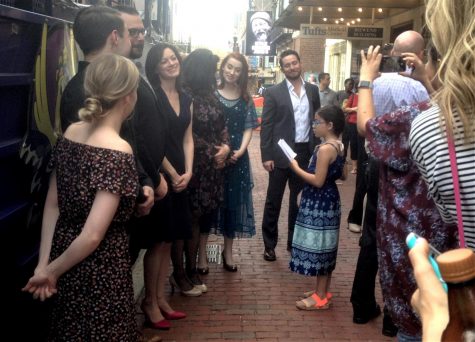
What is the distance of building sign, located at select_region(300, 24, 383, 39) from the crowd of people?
878 cm

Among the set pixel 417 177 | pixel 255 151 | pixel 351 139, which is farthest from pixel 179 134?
pixel 255 151

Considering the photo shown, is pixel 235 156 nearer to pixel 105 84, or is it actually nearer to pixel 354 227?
pixel 354 227

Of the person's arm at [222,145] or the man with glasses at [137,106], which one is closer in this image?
the man with glasses at [137,106]

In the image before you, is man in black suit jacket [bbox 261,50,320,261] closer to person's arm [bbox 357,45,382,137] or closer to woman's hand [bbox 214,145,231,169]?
woman's hand [bbox 214,145,231,169]

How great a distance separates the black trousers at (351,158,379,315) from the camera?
4059mm

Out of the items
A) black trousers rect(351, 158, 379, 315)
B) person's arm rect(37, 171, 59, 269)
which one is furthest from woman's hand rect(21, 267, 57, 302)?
black trousers rect(351, 158, 379, 315)

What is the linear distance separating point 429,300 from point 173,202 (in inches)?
126

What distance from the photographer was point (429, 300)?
1143 millimetres

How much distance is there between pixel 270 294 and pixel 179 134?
164cm

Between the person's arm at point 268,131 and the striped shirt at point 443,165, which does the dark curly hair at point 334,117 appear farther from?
the striped shirt at point 443,165

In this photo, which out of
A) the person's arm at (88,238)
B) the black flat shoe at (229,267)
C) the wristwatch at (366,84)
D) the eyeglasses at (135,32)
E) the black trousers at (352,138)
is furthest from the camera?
the black trousers at (352,138)

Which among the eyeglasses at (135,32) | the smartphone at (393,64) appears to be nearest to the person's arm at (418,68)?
the smartphone at (393,64)

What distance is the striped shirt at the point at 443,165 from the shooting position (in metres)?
1.46

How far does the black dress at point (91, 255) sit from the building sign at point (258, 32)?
24.8m
